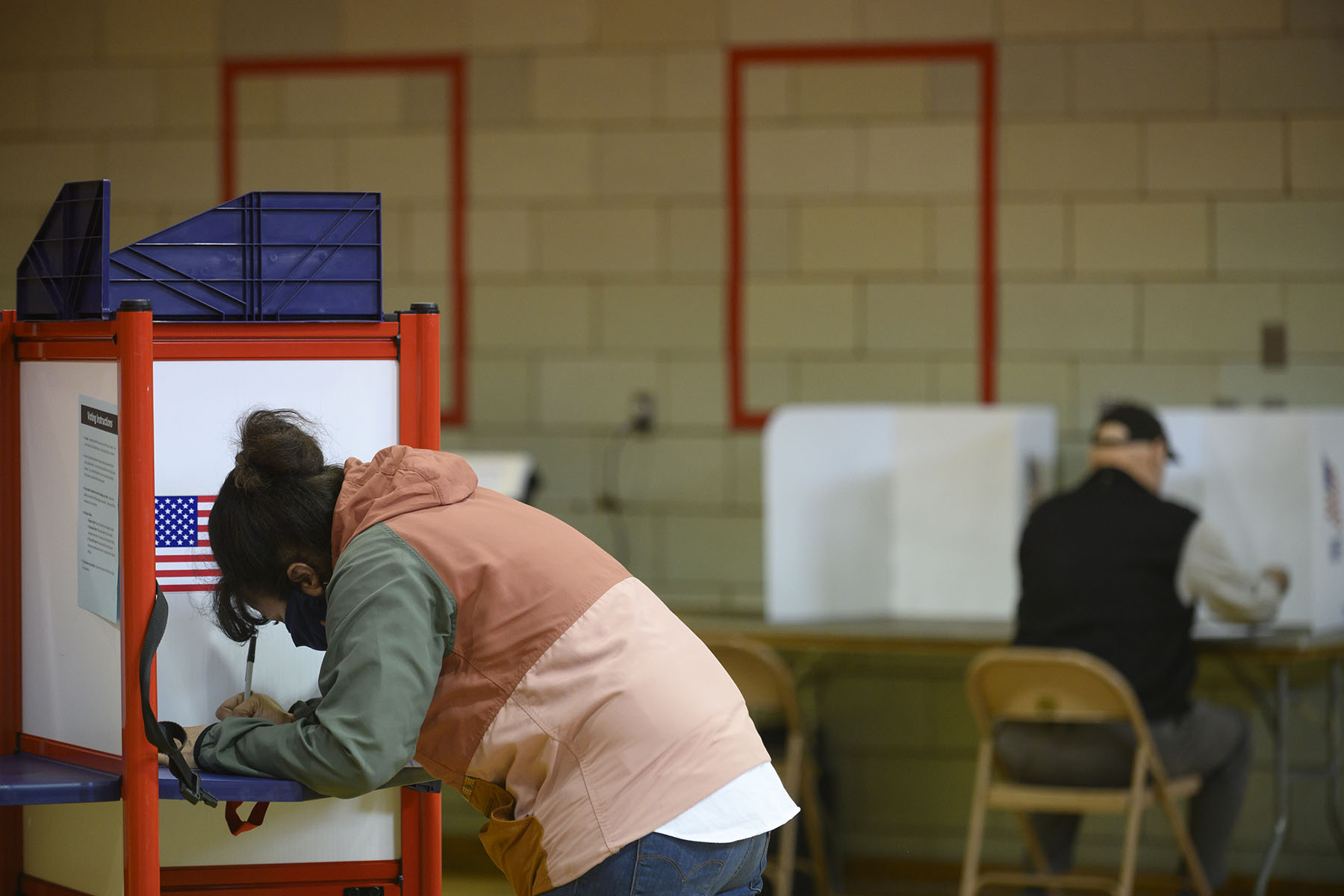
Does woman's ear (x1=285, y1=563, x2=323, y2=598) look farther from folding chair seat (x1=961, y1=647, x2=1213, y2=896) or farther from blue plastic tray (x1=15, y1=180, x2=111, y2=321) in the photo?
folding chair seat (x1=961, y1=647, x2=1213, y2=896)

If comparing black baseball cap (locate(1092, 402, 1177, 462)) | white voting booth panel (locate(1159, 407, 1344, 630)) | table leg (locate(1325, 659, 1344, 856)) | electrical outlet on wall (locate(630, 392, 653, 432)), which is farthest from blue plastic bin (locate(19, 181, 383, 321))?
Answer: table leg (locate(1325, 659, 1344, 856))

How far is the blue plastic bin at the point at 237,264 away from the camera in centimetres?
149

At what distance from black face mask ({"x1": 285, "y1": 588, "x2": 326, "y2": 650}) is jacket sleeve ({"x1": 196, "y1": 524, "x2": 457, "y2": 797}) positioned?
13 cm

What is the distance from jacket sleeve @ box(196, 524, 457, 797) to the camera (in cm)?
124

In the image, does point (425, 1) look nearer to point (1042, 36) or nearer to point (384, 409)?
point (1042, 36)

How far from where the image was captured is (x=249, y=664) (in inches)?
60.9

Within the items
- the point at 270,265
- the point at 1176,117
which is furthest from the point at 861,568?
the point at 270,265

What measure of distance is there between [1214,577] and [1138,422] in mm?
392

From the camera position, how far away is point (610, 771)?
1.34 m

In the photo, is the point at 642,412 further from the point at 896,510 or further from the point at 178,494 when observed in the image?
the point at 178,494

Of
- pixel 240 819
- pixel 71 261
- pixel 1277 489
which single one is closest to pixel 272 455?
pixel 71 261

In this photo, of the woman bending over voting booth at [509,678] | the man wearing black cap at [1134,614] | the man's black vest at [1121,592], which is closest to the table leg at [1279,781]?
the man wearing black cap at [1134,614]

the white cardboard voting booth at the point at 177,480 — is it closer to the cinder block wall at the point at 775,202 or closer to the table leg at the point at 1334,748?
the cinder block wall at the point at 775,202

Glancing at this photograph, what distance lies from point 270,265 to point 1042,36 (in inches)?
113
